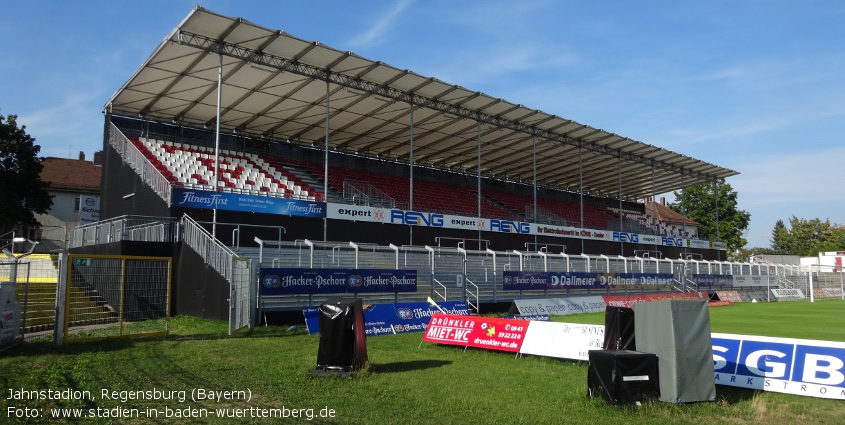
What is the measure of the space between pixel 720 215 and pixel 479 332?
76.9 meters

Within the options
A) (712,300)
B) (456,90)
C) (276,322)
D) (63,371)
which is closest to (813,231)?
(712,300)

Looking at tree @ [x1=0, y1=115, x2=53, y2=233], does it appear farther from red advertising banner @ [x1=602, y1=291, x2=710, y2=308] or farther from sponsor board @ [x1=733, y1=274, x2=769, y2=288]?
sponsor board @ [x1=733, y1=274, x2=769, y2=288]

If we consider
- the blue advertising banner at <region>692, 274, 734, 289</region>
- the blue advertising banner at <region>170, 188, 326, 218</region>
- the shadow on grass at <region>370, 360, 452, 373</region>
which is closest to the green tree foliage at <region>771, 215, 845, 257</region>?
the blue advertising banner at <region>692, 274, 734, 289</region>

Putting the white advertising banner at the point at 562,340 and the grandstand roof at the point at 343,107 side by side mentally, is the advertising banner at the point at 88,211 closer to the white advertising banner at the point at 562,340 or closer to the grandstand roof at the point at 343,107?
the grandstand roof at the point at 343,107

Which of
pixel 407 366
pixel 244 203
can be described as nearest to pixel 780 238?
pixel 244 203

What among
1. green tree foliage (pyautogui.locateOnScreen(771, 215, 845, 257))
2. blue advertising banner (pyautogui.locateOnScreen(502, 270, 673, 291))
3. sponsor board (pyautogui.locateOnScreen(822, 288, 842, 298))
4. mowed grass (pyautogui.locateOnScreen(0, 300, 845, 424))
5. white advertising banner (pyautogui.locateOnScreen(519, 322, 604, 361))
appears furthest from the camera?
green tree foliage (pyautogui.locateOnScreen(771, 215, 845, 257))

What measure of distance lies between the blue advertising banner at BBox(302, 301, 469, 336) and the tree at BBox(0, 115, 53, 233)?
26.8 m

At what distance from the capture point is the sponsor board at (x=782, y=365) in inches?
356

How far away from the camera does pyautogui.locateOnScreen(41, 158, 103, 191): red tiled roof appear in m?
50.6

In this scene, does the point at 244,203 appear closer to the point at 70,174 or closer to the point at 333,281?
the point at 333,281

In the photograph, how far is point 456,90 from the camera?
30.5 meters

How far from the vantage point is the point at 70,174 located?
52.4 meters

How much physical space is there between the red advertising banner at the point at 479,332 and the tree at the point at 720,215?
7059cm

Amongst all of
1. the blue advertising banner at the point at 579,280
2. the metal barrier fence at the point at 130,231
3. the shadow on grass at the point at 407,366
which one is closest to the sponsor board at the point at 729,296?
the blue advertising banner at the point at 579,280
